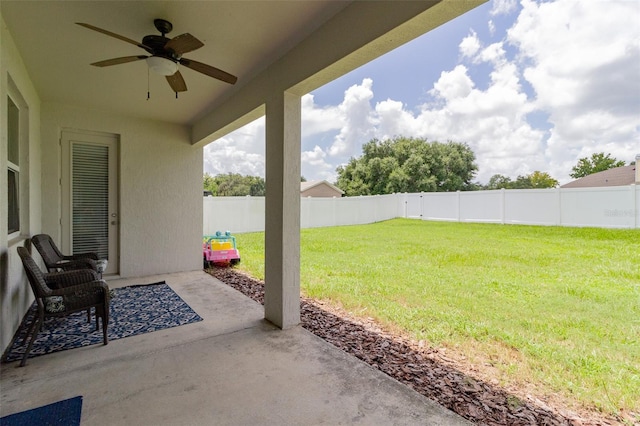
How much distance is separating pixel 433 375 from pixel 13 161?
15.4 feet

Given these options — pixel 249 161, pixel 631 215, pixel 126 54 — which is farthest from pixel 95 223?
pixel 249 161

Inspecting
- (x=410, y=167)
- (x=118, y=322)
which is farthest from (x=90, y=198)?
(x=410, y=167)

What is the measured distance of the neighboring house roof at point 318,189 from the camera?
941 inches

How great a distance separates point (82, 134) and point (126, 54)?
2.62m

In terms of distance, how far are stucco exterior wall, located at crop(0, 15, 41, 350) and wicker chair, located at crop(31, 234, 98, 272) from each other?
0.15 meters

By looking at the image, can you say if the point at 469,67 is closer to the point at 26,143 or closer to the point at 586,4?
the point at 586,4

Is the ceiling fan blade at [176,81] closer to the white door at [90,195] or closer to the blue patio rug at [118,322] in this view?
the blue patio rug at [118,322]

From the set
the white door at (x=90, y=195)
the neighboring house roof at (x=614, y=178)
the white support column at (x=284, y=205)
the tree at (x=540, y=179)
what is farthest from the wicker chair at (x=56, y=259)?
the tree at (x=540, y=179)

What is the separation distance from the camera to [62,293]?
2494mm

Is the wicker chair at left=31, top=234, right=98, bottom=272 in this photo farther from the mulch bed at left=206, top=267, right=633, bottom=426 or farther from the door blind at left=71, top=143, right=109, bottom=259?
the mulch bed at left=206, top=267, right=633, bottom=426

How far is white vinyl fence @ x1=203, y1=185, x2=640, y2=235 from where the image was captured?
8773mm

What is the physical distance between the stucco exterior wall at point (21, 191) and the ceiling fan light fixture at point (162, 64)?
3.79 feet

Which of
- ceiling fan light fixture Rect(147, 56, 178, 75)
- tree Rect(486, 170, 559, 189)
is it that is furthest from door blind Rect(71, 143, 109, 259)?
tree Rect(486, 170, 559, 189)

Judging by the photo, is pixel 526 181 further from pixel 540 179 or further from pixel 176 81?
pixel 176 81
